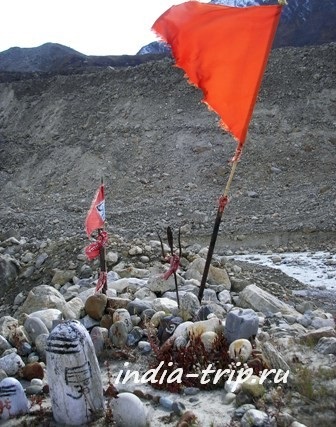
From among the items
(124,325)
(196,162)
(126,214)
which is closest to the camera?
(124,325)

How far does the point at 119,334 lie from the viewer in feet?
15.9

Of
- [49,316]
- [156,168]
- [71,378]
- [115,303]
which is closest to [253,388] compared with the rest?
[71,378]

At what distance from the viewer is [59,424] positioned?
357 centimetres

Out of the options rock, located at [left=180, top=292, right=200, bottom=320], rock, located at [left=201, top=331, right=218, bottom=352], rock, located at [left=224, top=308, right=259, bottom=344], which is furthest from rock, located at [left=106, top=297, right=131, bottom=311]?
rock, located at [left=224, top=308, right=259, bottom=344]

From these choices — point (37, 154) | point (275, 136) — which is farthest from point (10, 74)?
point (275, 136)

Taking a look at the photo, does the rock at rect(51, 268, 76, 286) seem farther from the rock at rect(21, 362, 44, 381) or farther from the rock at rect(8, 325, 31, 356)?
the rock at rect(21, 362, 44, 381)

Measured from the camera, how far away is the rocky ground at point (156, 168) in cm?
991

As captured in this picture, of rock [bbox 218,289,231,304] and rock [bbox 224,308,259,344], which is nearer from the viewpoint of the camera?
rock [bbox 224,308,259,344]

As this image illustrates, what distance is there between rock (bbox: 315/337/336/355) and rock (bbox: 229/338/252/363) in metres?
0.56

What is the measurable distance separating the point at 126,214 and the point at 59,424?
13.4 metres

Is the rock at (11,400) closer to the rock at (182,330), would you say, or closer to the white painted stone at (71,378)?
the white painted stone at (71,378)

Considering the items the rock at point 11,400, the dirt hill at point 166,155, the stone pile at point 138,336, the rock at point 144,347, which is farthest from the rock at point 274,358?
the dirt hill at point 166,155

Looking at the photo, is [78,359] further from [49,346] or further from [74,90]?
[74,90]

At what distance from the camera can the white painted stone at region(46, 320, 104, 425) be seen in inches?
139
